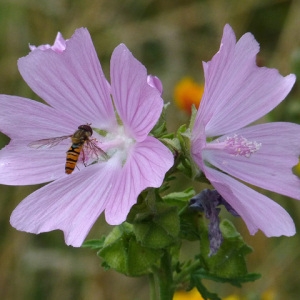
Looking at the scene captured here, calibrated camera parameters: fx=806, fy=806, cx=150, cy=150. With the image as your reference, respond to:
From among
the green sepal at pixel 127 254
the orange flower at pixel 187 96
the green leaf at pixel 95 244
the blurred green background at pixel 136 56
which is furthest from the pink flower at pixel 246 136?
the orange flower at pixel 187 96

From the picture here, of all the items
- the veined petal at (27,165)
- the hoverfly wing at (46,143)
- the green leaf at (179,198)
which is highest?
the hoverfly wing at (46,143)

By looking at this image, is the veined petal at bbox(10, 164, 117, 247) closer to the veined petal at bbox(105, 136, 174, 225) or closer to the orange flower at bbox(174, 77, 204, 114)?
the veined petal at bbox(105, 136, 174, 225)

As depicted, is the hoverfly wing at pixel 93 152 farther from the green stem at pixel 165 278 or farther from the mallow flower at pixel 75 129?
the green stem at pixel 165 278

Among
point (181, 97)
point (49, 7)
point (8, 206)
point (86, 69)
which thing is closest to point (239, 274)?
point (86, 69)

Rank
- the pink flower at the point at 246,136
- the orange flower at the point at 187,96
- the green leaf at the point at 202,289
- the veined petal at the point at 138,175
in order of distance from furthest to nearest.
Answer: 1. the orange flower at the point at 187,96
2. the green leaf at the point at 202,289
3. the pink flower at the point at 246,136
4. the veined petal at the point at 138,175

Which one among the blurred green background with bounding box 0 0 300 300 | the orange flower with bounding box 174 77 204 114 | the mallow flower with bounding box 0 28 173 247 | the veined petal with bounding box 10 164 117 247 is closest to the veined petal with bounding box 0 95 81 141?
the mallow flower with bounding box 0 28 173 247

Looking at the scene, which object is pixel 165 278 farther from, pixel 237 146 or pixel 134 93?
pixel 134 93
